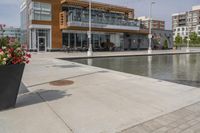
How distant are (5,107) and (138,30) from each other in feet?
116

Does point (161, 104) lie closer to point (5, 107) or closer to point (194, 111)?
point (194, 111)

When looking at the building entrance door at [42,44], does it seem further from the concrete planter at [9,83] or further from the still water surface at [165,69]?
the concrete planter at [9,83]

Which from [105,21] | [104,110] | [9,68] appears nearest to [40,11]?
[105,21]

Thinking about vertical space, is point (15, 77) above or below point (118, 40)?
below

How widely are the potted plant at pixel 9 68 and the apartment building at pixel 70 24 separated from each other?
83.6ft

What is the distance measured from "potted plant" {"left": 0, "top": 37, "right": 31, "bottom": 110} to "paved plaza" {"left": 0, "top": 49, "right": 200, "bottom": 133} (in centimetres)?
30

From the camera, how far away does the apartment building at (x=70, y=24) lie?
100 feet

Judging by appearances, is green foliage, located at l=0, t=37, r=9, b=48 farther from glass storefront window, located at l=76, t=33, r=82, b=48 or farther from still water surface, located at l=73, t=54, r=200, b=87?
glass storefront window, located at l=76, t=33, r=82, b=48

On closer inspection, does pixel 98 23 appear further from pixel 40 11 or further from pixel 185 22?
pixel 185 22

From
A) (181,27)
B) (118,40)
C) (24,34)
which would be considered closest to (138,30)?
(118,40)

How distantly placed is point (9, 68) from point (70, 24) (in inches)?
1023

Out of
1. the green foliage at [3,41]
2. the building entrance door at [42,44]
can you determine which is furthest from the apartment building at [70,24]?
the green foliage at [3,41]

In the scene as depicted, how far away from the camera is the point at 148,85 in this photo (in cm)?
757

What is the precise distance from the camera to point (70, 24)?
97.8 feet
